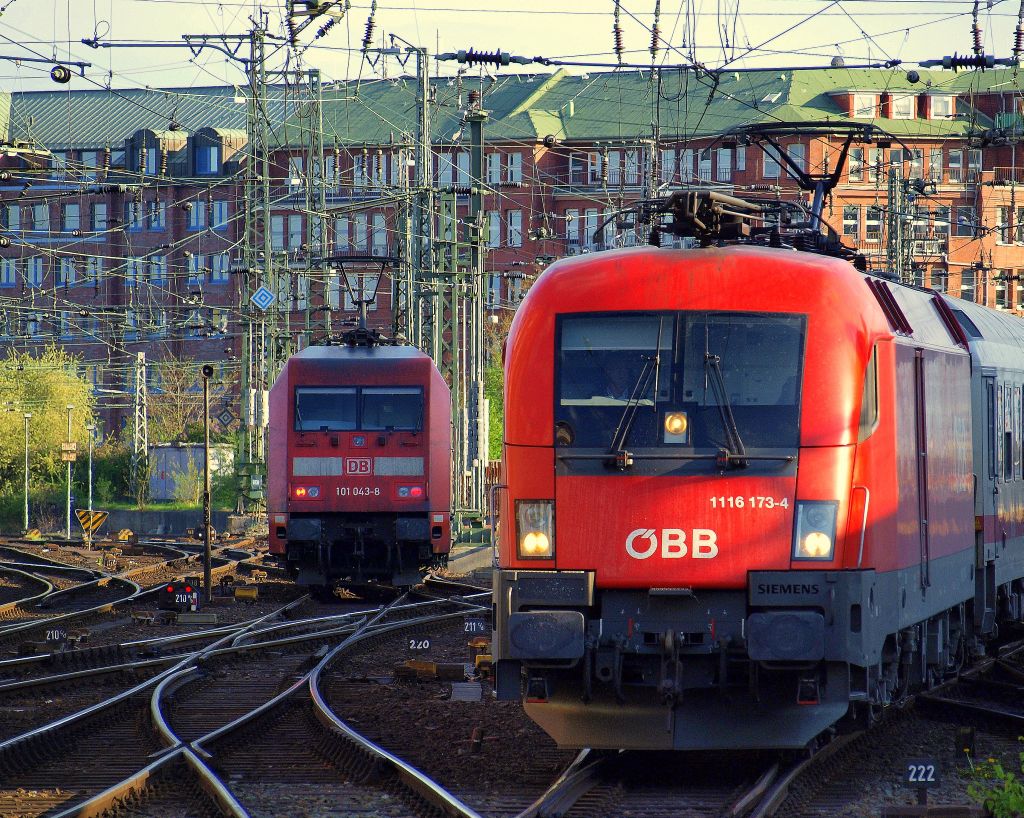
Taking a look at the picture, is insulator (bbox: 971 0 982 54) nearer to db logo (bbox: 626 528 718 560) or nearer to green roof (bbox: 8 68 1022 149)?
db logo (bbox: 626 528 718 560)

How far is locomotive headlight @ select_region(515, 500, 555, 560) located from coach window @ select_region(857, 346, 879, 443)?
1.87 meters

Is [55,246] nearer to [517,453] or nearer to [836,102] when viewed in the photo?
[836,102]

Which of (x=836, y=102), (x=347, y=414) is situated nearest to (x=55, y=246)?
(x=836, y=102)

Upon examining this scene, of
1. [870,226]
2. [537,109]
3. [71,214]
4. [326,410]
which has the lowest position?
[326,410]

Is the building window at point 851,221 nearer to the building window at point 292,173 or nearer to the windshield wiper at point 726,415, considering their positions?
the building window at point 292,173

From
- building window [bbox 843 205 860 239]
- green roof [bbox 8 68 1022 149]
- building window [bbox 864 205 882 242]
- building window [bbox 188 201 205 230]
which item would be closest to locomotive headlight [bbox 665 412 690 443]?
green roof [bbox 8 68 1022 149]

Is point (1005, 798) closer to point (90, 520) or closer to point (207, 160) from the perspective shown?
point (90, 520)

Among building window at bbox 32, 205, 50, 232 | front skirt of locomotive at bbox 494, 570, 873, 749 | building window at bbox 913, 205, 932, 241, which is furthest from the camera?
building window at bbox 32, 205, 50, 232

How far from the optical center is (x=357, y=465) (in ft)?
79.7

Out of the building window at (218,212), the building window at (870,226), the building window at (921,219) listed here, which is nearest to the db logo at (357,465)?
the building window at (921,219)

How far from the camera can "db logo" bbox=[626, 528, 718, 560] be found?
9.99 metres

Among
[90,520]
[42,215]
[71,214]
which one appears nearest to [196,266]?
[71,214]

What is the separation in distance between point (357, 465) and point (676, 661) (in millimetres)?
14803

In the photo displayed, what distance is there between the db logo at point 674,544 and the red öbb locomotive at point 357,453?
14087mm
